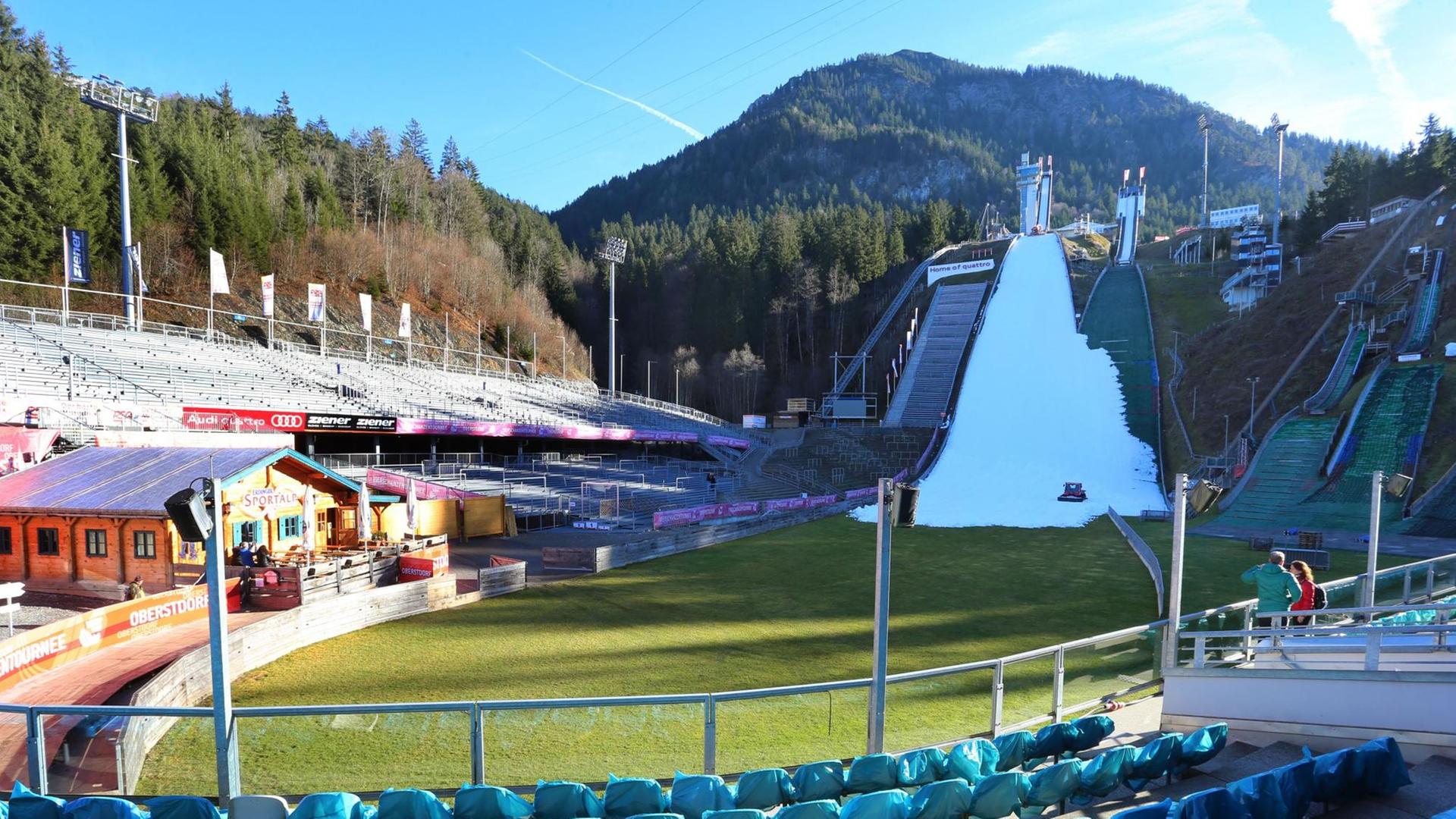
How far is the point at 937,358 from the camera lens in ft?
177

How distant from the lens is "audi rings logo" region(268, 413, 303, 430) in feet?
96.5

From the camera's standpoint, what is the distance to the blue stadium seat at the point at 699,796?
5.29 m

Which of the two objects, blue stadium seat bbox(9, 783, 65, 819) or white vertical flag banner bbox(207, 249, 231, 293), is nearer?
blue stadium seat bbox(9, 783, 65, 819)

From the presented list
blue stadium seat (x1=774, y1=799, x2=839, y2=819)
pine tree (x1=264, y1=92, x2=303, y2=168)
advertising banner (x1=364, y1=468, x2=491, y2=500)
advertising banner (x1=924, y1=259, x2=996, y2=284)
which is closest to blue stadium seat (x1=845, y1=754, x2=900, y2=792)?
blue stadium seat (x1=774, y1=799, x2=839, y2=819)

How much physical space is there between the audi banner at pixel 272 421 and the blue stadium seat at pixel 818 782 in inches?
1123

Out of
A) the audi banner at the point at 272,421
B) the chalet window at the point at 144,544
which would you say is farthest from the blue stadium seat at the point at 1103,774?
the audi banner at the point at 272,421

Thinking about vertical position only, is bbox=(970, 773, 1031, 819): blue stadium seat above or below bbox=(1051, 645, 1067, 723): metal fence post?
above

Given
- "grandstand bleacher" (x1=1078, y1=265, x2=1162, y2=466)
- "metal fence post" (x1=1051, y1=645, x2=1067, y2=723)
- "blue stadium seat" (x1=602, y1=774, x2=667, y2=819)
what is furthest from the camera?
"grandstand bleacher" (x1=1078, y1=265, x2=1162, y2=466)

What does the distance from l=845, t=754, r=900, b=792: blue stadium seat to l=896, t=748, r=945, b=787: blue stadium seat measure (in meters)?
0.06

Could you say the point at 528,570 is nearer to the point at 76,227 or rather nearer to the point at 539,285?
the point at 76,227

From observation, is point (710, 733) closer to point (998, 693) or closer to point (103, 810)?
point (998, 693)

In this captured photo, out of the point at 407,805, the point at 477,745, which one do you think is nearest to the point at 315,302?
the point at 477,745

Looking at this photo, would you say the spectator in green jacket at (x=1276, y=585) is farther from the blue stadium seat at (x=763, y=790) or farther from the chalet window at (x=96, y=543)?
the chalet window at (x=96, y=543)

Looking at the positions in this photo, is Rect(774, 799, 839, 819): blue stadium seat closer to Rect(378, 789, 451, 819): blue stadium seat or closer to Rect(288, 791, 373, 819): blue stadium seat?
Rect(378, 789, 451, 819): blue stadium seat
